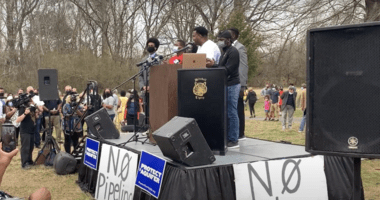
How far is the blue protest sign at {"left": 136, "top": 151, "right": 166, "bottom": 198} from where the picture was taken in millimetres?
4855

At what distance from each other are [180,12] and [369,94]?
28.6 meters

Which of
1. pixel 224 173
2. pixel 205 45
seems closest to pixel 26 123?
pixel 205 45

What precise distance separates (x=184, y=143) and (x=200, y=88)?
1000mm

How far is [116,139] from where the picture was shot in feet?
23.9

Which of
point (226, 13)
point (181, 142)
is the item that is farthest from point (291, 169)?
point (226, 13)

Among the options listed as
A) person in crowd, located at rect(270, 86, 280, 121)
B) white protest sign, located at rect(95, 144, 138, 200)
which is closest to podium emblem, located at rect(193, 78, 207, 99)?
white protest sign, located at rect(95, 144, 138, 200)

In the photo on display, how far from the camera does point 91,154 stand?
7176 mm

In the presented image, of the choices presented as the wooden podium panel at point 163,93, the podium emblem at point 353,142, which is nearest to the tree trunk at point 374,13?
the wooden podium panel at point 163,93

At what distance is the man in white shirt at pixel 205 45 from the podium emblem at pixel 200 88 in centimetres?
77

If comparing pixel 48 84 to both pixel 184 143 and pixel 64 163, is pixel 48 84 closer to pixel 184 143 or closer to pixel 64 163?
pixel 64 163

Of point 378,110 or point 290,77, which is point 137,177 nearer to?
point 378,110

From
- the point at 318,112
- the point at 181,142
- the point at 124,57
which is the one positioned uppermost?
the point at 124,57

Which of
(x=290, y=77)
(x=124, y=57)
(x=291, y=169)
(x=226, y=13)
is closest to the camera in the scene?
(x=291, y=169)

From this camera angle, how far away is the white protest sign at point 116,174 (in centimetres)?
574
